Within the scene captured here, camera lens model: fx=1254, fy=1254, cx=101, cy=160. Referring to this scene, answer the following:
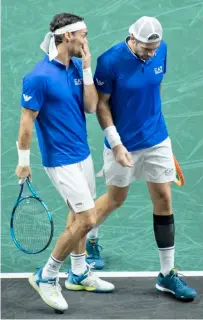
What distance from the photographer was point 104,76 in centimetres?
964

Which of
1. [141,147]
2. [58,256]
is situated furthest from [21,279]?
[141,147]

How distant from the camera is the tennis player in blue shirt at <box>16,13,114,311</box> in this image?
30.8ft

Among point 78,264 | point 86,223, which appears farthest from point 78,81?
point 78,264

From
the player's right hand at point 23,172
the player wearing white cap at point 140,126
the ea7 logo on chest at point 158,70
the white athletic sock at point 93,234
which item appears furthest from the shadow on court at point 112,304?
the ea7 logo on chest at point 158,70

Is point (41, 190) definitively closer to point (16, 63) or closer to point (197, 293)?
point (16, 63)

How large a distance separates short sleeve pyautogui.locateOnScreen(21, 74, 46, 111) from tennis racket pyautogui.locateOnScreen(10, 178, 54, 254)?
1.90ft

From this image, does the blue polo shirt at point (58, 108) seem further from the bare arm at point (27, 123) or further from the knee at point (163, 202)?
the knee at point (163, 202)

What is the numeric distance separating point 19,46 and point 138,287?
2637 mm

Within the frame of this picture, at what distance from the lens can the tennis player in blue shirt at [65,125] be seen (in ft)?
30.8

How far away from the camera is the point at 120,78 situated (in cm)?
967

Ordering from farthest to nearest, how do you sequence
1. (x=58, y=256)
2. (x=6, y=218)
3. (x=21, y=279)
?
(x=6, y=218), (x=21, y=279), (x=58, y=256)

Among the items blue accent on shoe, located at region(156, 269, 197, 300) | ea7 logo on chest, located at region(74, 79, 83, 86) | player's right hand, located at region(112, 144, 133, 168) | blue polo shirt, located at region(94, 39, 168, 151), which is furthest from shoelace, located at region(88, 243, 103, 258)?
ea7 logo on chest, located at region(74, 79, 83, 86)

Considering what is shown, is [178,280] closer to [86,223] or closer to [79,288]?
[79,288]

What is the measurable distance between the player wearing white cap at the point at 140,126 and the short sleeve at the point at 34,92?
559 millimetres
